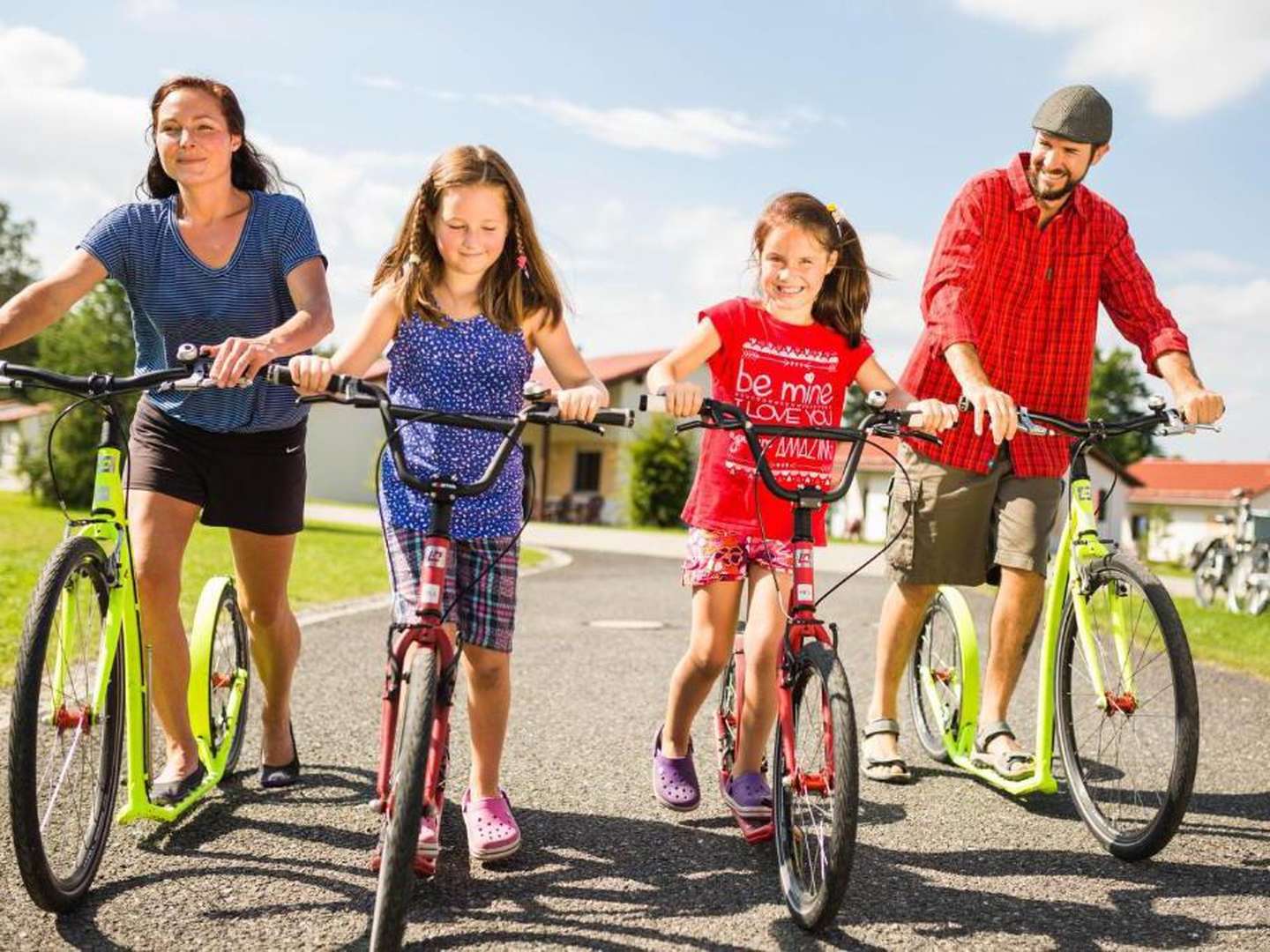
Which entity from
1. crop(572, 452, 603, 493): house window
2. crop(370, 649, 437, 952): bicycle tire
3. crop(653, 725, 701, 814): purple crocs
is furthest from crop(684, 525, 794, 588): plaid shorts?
crop(572, 452, 603, 493): house window

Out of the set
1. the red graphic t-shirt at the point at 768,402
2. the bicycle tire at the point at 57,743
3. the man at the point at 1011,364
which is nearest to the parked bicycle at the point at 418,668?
the bicycle tire at the point at 57,743

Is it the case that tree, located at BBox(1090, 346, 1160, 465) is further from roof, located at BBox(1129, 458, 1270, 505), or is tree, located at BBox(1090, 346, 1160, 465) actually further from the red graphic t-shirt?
the red graphic t-shirt

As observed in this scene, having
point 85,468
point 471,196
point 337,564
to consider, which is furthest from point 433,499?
point 85,468

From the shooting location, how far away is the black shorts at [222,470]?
379 centimetres

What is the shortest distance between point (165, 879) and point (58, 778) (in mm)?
400

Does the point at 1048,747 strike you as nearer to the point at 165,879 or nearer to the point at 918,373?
the point at 918,373

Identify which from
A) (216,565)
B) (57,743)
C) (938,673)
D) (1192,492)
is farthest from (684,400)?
(1192,492)

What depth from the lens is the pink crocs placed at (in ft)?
11.3

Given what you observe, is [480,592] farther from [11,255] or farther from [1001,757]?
[11,255]

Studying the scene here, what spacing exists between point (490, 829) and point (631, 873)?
0.42 meters

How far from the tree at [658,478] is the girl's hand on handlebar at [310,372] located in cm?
3084

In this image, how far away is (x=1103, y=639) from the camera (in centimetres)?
395

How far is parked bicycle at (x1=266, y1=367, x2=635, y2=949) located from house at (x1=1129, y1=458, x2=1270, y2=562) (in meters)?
52.9

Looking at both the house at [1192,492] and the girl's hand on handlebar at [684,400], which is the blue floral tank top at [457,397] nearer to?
the girl's hand on handlebar at [684,400]
